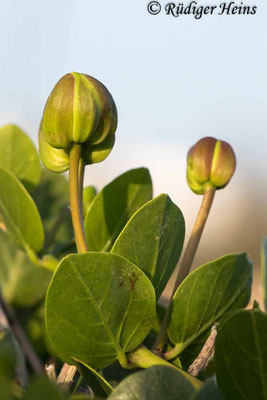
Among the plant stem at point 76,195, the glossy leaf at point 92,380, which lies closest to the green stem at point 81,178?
the plant stem at point 76,195

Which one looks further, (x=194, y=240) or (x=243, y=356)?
(x=194, y=240)

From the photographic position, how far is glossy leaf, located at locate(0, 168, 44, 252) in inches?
16.7

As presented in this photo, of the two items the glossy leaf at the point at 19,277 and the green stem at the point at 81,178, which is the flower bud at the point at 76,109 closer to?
the green stem at the point at 81,178

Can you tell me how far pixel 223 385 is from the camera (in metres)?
0.23

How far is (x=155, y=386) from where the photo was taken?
221mm

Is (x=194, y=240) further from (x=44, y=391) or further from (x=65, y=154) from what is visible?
(x=44, y=391)

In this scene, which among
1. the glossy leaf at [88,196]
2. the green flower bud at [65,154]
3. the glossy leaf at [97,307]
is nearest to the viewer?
the glossy leaf at [97,307]

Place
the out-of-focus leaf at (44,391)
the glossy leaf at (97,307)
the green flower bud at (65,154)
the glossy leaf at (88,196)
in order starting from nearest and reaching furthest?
1. the out-of-focus leaf at (44,391)
2. the glossy leaf at (97,307)
3. the green flower bud at (65,154)
4. the glossy leaf at (88,196)

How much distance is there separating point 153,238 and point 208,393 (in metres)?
0.11

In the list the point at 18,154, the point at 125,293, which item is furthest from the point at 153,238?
the point at 18,154

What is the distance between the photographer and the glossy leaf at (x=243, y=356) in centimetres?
22

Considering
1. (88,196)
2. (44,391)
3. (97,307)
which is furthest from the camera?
(88,196)

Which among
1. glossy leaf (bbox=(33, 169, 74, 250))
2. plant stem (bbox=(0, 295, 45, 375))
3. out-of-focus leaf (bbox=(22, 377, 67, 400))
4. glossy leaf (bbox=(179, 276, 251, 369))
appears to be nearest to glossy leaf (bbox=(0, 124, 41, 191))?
glossy leaf (bbox=(33, 169, 74, 250))

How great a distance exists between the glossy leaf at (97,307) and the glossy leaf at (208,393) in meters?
0.08
